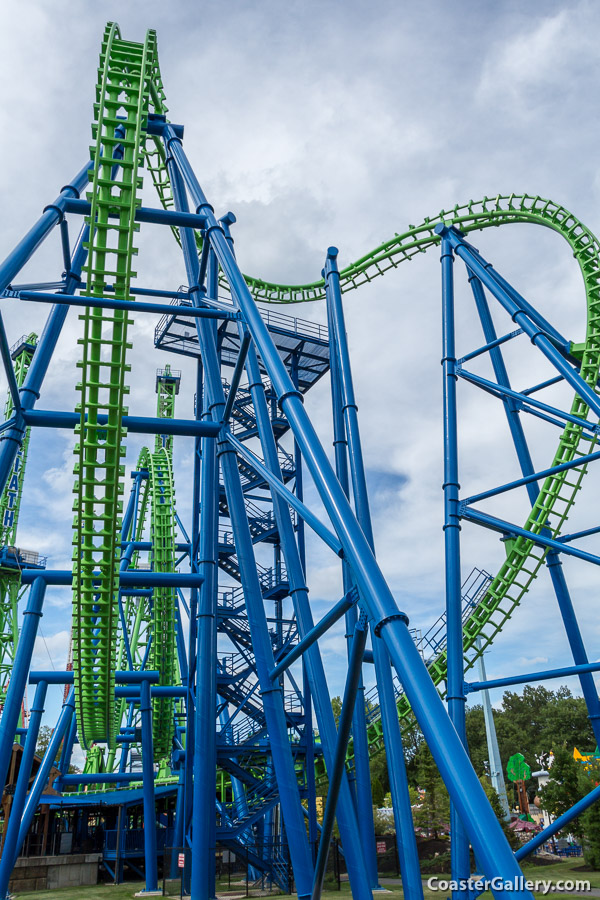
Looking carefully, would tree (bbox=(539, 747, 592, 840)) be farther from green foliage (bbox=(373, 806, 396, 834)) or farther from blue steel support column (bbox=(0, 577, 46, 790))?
blue steel support column (bbox=(0, 577, 46, 790))

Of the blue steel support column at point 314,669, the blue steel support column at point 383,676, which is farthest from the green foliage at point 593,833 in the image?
the blue steel support column at point 314,669

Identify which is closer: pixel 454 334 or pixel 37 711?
pixel 454 334

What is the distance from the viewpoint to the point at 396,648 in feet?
12.7

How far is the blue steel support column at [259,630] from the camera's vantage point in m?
6.83

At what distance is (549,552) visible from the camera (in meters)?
10.5

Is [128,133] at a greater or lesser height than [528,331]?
greater

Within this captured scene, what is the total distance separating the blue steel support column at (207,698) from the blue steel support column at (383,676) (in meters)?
1.93

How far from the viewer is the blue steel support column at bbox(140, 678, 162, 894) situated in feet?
47.2

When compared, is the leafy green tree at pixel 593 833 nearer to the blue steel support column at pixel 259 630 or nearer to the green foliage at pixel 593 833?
the green foliage at pixel 593 833

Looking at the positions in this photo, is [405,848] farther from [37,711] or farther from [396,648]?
[37,711]

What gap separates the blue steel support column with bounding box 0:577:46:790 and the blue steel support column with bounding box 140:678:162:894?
381 cm

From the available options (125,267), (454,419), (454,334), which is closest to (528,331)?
(454,334)

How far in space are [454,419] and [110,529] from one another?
486 centimetres

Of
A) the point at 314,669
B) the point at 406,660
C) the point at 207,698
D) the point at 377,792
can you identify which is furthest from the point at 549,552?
the point at 377,792
